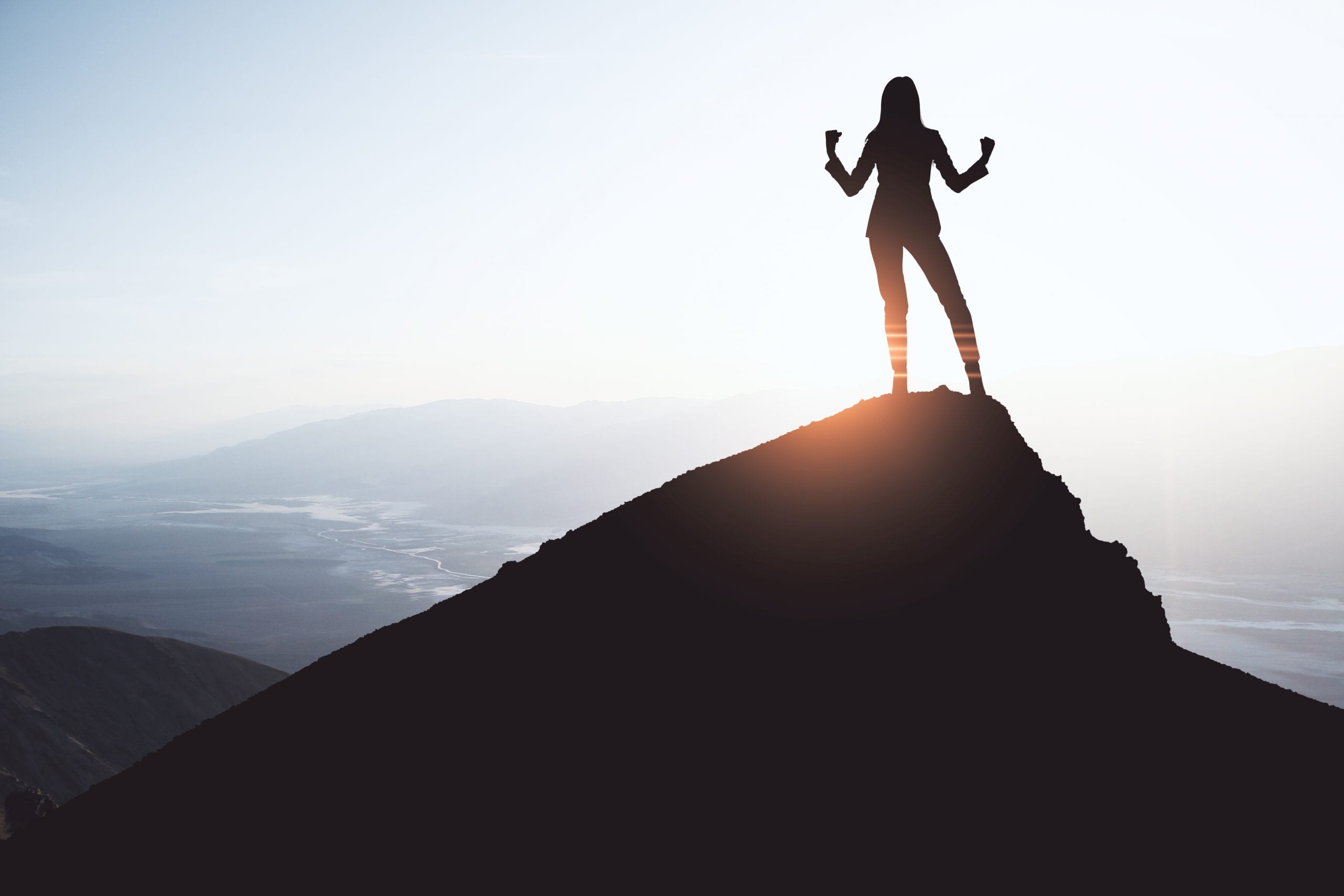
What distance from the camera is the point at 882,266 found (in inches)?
361

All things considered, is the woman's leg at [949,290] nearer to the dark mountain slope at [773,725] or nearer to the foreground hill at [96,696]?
the dark mountain slope at [773,725]

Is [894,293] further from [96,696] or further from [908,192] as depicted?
[96,696]

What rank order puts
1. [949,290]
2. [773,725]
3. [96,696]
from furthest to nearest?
1. [96,696]
2. [949,290]
3. [773,725]

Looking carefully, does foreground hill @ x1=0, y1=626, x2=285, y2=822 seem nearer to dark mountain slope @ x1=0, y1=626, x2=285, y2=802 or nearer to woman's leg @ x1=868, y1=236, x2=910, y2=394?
dark mountain slope @ x1=0, y1=626, x2=285, y2=802

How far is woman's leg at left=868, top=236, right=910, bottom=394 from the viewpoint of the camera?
9.13 m

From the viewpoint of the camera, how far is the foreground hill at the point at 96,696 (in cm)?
5294

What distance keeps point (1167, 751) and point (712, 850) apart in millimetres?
3712

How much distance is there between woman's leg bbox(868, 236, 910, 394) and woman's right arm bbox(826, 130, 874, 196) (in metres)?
0.64

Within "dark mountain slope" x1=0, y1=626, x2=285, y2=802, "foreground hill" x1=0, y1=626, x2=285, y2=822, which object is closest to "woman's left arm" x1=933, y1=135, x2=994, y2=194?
"foreground hill" x1=0, y1=626, x2=285, y2=822

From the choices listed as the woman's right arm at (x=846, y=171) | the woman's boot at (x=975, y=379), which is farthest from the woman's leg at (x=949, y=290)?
the woman's right arm at (x=846, y=171)

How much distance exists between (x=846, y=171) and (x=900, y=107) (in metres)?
0.94

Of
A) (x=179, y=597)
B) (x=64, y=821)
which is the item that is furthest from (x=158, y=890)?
(x=179, y=597)

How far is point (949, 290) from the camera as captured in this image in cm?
891

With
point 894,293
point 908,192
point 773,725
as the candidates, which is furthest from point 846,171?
point 773,725
